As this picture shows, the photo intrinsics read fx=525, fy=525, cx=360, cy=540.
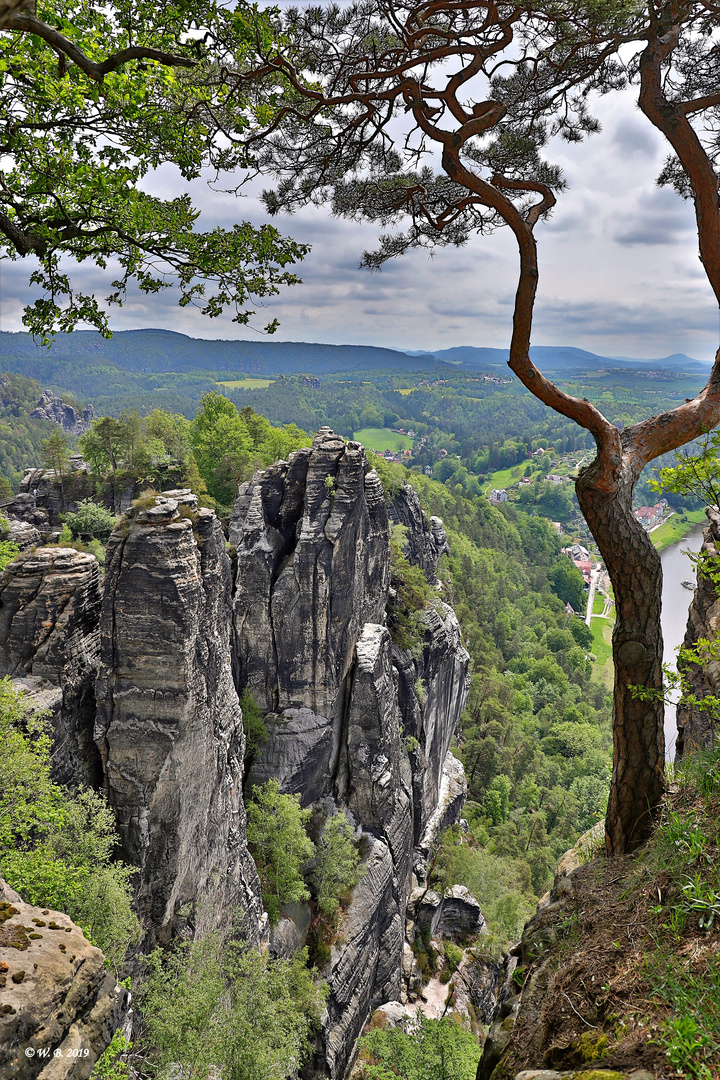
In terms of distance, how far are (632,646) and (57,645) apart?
13.2 metres

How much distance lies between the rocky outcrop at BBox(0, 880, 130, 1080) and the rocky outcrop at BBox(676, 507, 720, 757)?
28.5 ft

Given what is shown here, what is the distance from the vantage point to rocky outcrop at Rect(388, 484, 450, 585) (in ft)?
166

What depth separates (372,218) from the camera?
9305 millimetres

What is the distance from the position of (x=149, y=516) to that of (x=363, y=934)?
65.4 ft

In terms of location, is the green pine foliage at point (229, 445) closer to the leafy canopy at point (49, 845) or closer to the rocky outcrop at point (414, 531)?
the rocky outcrop at point (414, 531)

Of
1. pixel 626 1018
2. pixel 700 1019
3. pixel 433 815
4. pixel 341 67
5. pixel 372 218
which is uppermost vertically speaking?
pixel 341 67

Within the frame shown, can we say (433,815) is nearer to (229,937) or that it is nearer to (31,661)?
(229,937)

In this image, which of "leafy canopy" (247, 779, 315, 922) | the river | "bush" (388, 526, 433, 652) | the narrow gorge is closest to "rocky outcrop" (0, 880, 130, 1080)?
the narrow gorge

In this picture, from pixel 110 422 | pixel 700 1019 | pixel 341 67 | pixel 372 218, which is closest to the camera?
pixel 700 1019

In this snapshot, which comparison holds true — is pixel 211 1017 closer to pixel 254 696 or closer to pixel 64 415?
pixel 254 696

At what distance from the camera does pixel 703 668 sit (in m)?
7.23

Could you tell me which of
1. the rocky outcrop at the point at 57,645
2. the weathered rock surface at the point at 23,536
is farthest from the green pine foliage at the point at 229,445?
the rocky outcrop at the point at 57,645

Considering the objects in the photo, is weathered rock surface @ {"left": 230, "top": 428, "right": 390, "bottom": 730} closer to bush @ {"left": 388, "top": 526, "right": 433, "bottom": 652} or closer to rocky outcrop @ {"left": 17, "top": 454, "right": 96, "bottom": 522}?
bush @ {"left": 388, "top": 526, "right": 433, "bottom": 652}

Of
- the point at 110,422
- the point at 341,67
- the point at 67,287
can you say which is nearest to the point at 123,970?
the point at 67,287
